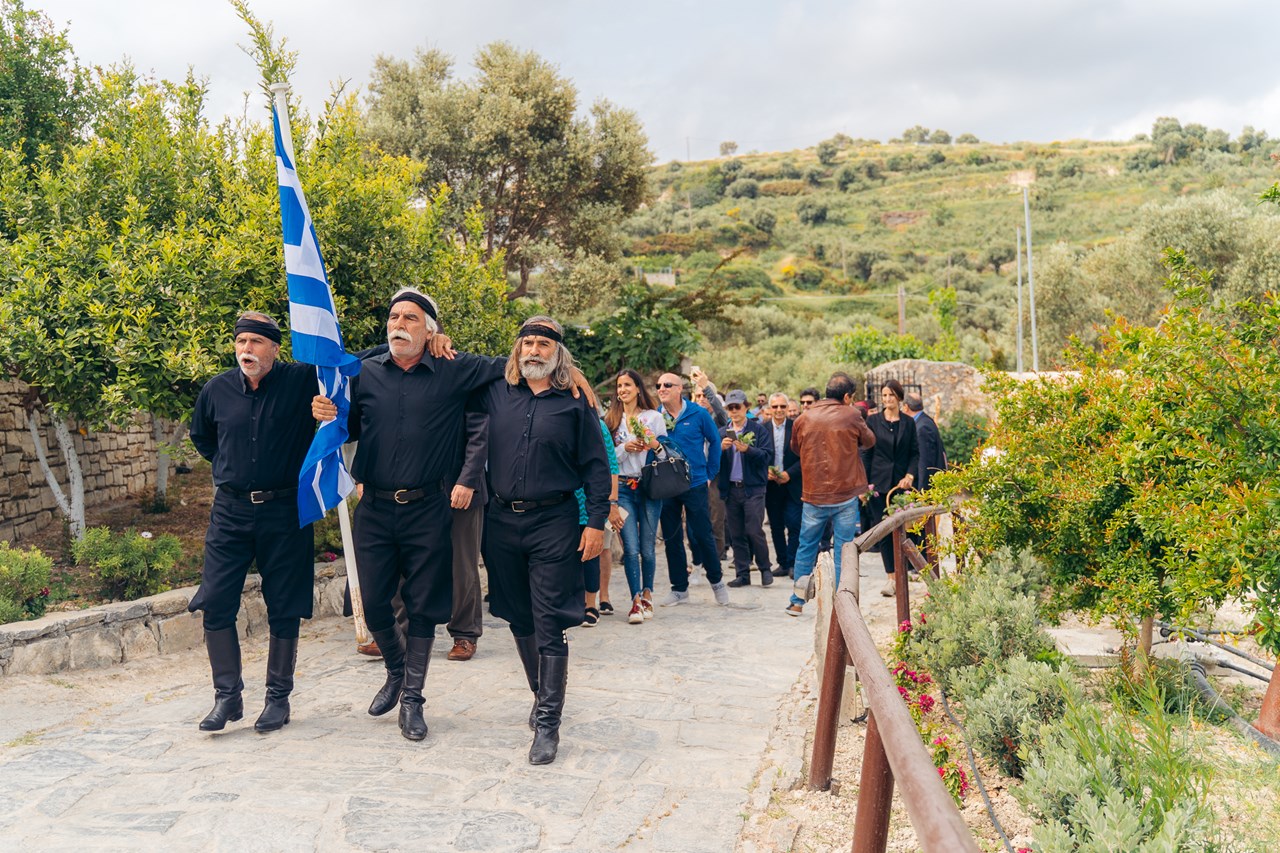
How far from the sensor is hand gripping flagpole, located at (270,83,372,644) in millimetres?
5176

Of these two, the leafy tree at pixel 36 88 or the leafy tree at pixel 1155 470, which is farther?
the leafy tree at pixel 36 88

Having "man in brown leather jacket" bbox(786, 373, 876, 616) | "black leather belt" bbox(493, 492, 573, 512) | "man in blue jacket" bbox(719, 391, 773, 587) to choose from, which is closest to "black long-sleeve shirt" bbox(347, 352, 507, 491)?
"black leather belt" bbox(493, 492, 573, 512)

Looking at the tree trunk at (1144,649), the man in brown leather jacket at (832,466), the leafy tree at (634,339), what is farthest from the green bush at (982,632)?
the leafy tree at (634,339)

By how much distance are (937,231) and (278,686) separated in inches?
2612

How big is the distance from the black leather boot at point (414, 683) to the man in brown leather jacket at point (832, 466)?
3930mm

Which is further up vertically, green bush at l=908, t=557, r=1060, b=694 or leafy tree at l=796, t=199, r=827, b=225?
leafy tree at l=796, t=199, r=827, b=225

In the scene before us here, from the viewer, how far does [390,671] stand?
17.7 feet

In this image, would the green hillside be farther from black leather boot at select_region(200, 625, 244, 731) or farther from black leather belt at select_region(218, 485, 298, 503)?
black leather boot at select_region(200, 625, 244, 731)

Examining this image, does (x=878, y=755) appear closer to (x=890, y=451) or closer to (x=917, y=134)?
(x=890, y=451)

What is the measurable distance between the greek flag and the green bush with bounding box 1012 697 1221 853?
355 centimetres

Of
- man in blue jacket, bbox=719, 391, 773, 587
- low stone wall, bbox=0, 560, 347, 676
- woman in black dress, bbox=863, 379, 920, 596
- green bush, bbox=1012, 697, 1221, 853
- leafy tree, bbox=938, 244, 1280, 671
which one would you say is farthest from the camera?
man in blue jacket, bbox=719, 391, 773, 587

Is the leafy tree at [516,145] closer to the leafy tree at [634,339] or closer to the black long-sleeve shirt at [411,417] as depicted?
the leafy tree at [634,339]

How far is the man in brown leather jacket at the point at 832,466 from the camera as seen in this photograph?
8.09 m

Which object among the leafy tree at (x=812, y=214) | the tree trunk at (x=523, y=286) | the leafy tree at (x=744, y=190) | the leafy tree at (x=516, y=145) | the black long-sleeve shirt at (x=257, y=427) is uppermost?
the leafy tree at (x=744, y=190)
